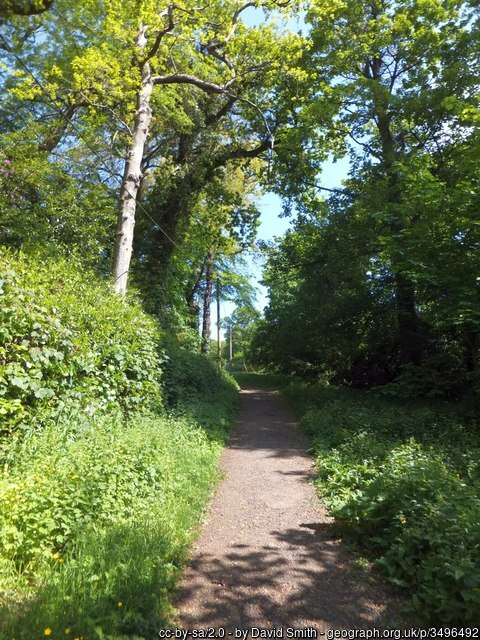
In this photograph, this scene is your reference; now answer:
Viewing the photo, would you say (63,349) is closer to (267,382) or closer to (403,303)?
(403,303)

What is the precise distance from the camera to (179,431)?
291 inches

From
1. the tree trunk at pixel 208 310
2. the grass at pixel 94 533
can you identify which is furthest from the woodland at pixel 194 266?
the tree trunk at pixel 208 310

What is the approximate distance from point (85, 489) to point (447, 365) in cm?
1241

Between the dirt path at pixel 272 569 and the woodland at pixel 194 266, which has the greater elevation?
the woodland at pixel 194 266

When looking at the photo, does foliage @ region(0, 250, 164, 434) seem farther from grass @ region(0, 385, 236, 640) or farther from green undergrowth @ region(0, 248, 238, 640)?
grass @ region(0, 385, 236, 640)

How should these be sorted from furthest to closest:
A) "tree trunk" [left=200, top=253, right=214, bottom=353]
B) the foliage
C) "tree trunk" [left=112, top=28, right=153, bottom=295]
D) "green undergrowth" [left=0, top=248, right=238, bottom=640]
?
"tree trunk" [left=200, top=253, right=214, bottom=353], "tree trunk" [left=112, top=28, right=153, bottom=295], the foliage, "green undergrowth" [left=0, top=248, right=238, bottom=640]

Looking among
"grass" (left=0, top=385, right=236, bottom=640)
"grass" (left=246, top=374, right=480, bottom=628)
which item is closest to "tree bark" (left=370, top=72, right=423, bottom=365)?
"grass" (left=246, top=374, right=480, bottom=628)

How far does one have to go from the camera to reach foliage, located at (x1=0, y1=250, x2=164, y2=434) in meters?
4.91

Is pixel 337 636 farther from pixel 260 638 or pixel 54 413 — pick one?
pixel 54 413

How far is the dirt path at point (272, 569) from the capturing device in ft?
10.8

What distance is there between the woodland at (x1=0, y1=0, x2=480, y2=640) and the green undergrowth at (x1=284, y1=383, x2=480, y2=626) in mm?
32

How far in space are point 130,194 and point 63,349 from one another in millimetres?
6440

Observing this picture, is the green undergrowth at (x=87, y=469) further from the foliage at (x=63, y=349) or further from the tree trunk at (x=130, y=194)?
the tree trunk at (x=130, y=194)

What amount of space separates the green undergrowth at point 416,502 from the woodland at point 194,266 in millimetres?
32
